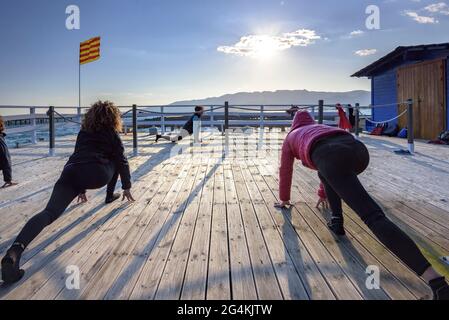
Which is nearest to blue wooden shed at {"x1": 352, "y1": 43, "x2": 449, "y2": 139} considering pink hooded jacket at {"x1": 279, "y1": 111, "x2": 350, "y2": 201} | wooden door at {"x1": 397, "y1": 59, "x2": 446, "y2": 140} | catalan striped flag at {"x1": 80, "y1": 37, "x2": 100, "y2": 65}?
wooden door at {"x1": 397, "y1": 59, "x2": 446, "y2": 140}

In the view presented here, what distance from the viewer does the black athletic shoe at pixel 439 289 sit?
6.08 feet

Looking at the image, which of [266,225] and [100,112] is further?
[266,225]

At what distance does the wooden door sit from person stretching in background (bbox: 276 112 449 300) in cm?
1069

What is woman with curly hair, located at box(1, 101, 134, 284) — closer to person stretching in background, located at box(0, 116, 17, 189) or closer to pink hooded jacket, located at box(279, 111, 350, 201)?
pink hooded jacket, located at box(279, 111, 350, 201)

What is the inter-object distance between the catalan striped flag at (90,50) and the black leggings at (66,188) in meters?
14.4

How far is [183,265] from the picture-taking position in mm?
2455

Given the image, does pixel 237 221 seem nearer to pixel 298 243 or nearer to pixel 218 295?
pixel 298 243

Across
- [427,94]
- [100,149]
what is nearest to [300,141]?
[100,149]

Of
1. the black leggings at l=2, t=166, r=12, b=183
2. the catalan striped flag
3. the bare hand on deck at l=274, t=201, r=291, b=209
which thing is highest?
the catalan striped flag

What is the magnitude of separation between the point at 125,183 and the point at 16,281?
49.5 inches

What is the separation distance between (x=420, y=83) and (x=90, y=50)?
13.1 metres

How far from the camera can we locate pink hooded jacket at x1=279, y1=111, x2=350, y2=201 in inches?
103

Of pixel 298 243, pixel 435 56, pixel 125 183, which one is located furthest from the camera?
pixel 435 56

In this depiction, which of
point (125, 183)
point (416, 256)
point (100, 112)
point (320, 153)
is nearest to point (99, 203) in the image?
point (125, 183)
